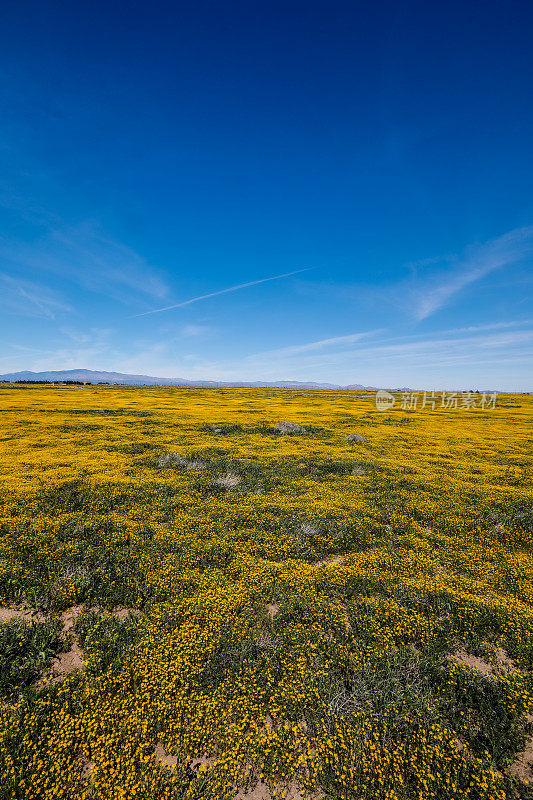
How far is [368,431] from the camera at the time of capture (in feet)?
104

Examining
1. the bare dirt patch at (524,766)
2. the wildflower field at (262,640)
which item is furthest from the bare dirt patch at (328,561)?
the bare dirt patch at (524,766)

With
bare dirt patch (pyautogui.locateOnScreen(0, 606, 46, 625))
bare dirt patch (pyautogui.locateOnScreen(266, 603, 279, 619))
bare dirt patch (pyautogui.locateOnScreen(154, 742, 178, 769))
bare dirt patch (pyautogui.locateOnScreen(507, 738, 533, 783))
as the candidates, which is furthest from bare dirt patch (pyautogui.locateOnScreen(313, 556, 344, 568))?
bare dirt patch (pyautogui.locateOnScreen(0, 606, 46, 625))

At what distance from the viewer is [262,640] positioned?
6859mm

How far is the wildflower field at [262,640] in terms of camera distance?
4.85 metres

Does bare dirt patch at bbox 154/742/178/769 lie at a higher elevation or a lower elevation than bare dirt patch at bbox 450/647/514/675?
lower

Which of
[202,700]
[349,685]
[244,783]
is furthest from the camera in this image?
[349,685]

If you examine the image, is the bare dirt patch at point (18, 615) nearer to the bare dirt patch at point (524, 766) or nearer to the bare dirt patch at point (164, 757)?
the bare dirt patch at point (164, 757)

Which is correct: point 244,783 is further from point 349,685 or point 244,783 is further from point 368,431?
point 368,431

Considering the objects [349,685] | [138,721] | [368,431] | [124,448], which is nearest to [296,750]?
[349,685]

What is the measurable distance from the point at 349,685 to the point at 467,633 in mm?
3324

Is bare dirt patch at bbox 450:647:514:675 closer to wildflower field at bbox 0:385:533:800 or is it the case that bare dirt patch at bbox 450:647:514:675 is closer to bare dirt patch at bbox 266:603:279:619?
wildflower field at bbox 0:385:533:800

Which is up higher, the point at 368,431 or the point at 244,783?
the point at 368,431

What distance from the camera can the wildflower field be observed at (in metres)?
4.85

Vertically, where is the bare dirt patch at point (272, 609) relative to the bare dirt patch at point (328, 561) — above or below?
below
